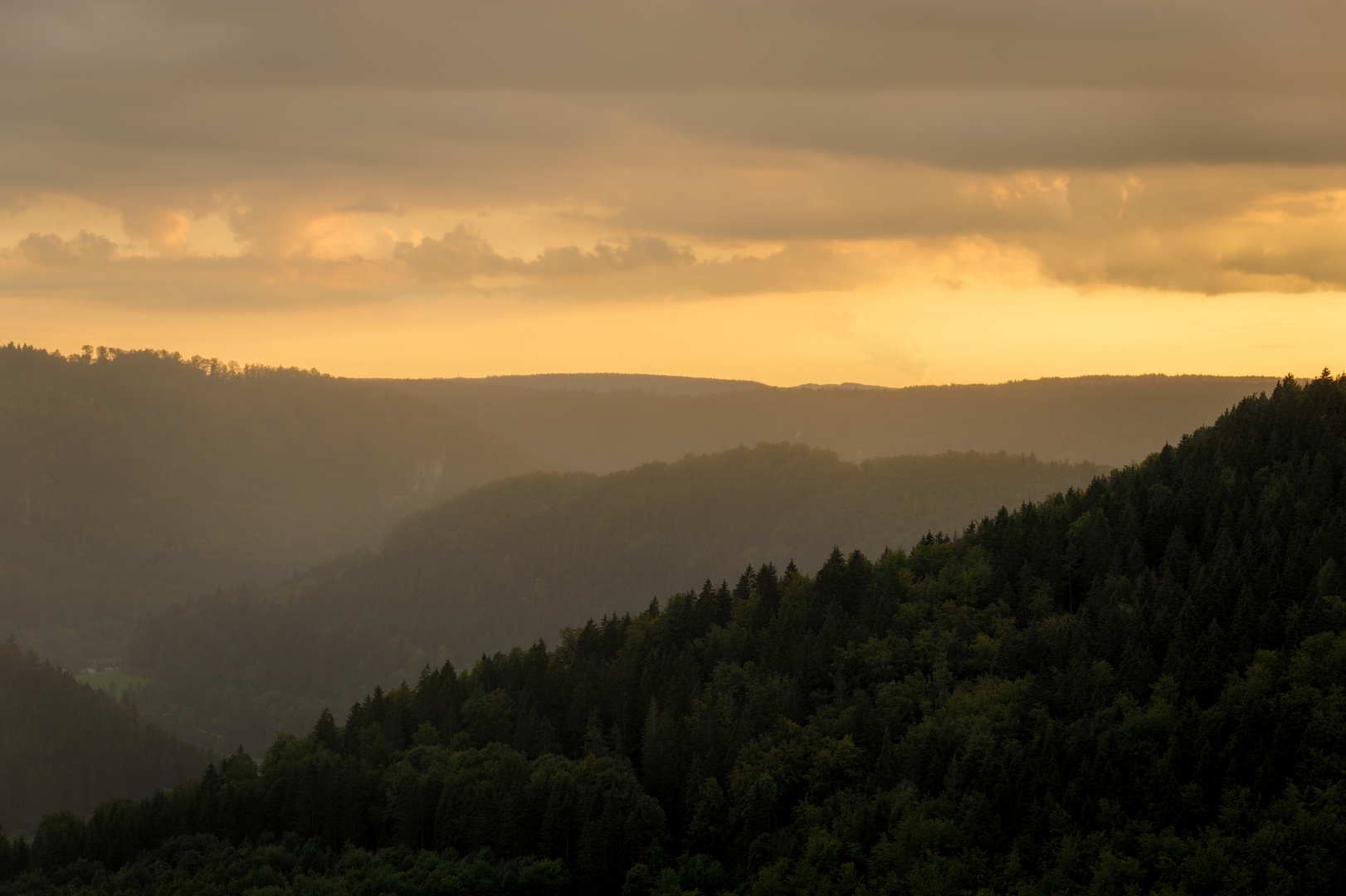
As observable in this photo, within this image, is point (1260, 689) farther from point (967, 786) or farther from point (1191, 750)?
point (967, 786)

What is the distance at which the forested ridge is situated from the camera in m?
91.2

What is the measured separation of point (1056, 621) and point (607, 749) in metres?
45.3

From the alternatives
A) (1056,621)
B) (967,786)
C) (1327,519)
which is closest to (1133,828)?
(967,786)

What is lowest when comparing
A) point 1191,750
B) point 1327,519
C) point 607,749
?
point 607,749

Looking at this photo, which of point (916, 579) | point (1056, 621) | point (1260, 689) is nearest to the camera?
point (1260, 689)

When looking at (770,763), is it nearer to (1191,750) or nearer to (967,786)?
(967,786)

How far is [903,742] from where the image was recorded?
10806cm

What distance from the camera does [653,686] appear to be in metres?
134

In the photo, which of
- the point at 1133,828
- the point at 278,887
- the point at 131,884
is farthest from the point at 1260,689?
the point at 131,884

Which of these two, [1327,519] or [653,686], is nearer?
[1327,519]

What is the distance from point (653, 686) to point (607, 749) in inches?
446

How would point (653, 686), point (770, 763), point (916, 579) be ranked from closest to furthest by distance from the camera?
point (770, 763), point (653, 686), point (916, 579)

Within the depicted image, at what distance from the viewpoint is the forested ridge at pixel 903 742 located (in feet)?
299

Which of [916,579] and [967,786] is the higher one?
[916,579]
